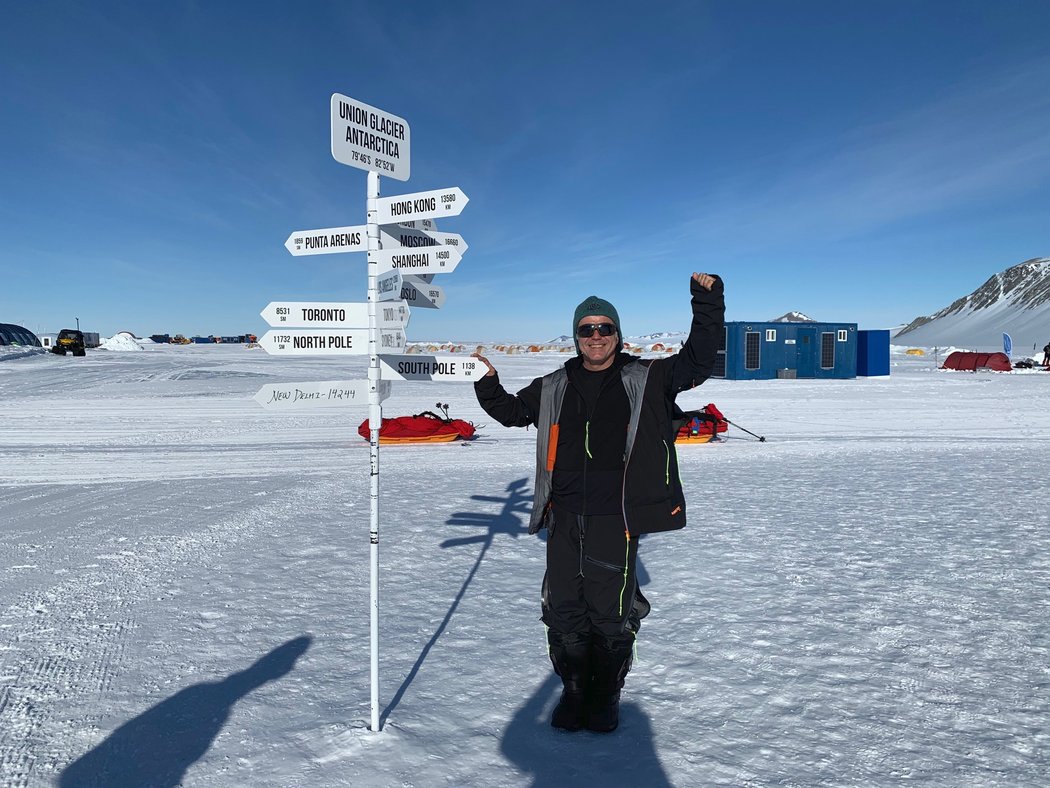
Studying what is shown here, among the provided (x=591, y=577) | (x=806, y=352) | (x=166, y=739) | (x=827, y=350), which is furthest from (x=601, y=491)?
(x=827, y=350)

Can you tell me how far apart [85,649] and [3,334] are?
9090 centimetres

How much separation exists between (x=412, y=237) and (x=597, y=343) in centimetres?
115

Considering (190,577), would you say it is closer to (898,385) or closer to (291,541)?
(291,541)

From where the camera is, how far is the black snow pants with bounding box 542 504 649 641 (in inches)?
115

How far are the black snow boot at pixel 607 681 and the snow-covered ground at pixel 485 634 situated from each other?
9cm

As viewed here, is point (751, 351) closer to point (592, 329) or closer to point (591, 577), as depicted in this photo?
point (592, 329)

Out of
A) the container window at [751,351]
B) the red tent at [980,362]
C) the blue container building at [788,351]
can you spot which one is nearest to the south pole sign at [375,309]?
the blue container building at [788,351]

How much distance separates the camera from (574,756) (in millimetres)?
2803

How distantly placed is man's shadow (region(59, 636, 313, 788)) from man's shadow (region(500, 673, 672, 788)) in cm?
142

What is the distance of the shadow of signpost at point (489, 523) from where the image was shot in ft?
14.8

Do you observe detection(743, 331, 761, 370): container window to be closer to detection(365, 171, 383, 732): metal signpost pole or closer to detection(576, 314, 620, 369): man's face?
detection(576, 314, 620, 369): man's face

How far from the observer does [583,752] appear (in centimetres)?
283

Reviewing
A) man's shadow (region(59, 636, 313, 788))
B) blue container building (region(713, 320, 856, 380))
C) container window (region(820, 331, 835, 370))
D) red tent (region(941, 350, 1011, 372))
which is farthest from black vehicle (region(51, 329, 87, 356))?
red tent (region(941, 350, 1011, 372))

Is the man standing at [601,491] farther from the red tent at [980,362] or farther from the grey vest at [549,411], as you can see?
the red tent at [980,362]
